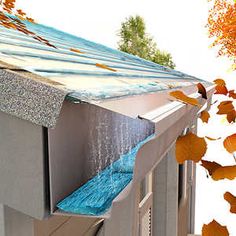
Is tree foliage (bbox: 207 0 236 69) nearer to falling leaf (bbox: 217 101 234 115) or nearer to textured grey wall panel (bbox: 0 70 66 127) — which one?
falling leaf (bbox: 217 101 234 115)

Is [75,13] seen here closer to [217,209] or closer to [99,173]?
[217,209]

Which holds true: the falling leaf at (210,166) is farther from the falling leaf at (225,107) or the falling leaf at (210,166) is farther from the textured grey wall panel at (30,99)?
the textured grey wall panel at (30,99)

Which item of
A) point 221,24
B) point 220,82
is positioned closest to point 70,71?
point 220,82

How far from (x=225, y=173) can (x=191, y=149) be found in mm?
84

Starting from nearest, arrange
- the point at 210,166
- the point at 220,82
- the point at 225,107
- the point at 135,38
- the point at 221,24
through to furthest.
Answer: the point at 210,166 < the point at 225,107 < the point at 220,82 < the point at 221,24 < the point at 135,38

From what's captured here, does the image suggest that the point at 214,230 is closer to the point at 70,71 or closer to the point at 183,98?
the point at 183,98

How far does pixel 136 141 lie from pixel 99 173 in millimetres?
530

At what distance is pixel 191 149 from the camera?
2.84 feet

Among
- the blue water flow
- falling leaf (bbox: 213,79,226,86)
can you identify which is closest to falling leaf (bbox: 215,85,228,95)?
falling leaf (bbox: 213,79,226,86)

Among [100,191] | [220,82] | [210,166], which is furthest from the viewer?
[100,191]

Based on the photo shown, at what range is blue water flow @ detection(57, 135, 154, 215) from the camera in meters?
1.15

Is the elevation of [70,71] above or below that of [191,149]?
above

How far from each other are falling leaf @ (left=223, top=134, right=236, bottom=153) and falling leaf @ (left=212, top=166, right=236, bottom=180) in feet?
0.13

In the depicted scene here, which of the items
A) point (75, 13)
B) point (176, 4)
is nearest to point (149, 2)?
point (176, 4)
